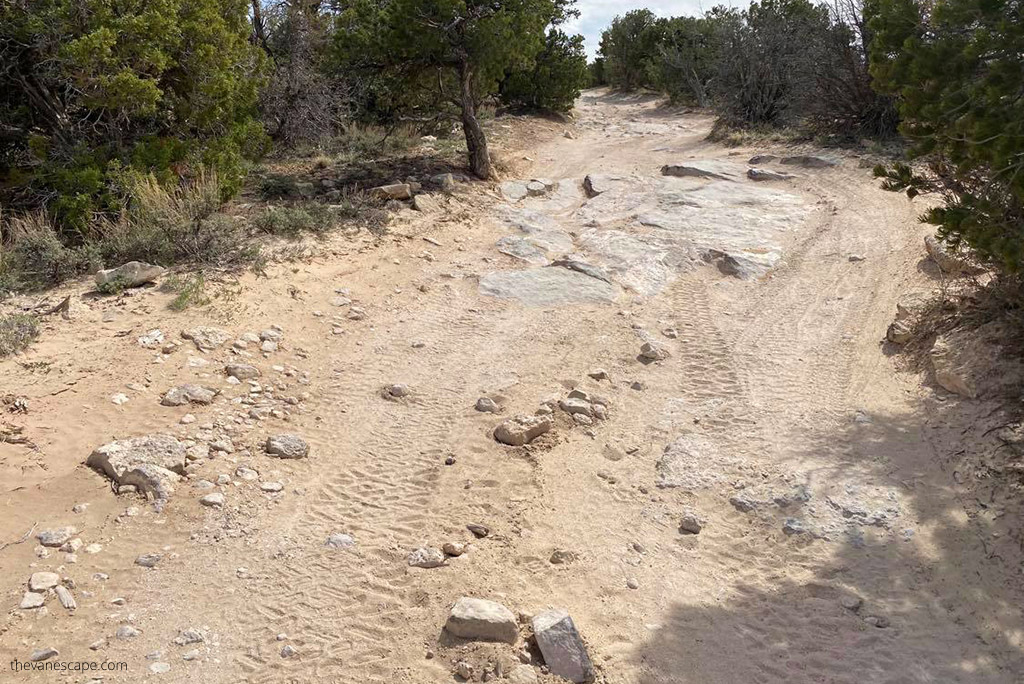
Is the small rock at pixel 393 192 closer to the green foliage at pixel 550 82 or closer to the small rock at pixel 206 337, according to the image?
the small rock at pixel 206 337

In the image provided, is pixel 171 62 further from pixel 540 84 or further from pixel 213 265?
pixel 540 84

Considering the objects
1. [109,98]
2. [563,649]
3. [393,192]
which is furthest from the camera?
[393,192]

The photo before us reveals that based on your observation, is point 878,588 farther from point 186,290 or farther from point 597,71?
point 597,71

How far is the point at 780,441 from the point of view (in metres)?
4.89

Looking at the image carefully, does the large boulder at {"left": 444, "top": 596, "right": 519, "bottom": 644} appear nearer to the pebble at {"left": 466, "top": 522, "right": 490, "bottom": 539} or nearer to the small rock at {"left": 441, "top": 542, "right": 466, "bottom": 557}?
the small rock at {"left": 441, "top": 542, "right": 466, "bottom": 557}

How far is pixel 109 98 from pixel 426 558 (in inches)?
245

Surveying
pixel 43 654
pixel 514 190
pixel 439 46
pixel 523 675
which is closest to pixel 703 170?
pixel 514 190

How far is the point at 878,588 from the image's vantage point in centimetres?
368

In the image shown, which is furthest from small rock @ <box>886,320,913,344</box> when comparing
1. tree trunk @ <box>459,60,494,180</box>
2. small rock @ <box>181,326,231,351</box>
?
tree trunk @ <box>459,60,494,180</box>

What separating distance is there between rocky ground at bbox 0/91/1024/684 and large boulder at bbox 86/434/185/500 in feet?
0.05

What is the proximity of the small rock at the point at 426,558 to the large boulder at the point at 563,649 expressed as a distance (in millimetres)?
672

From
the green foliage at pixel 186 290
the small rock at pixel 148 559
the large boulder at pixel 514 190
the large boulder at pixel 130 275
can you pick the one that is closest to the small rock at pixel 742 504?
the small rock at pixel 148 559

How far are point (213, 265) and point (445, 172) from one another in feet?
16.8

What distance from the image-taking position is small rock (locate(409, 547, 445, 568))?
3695mm
